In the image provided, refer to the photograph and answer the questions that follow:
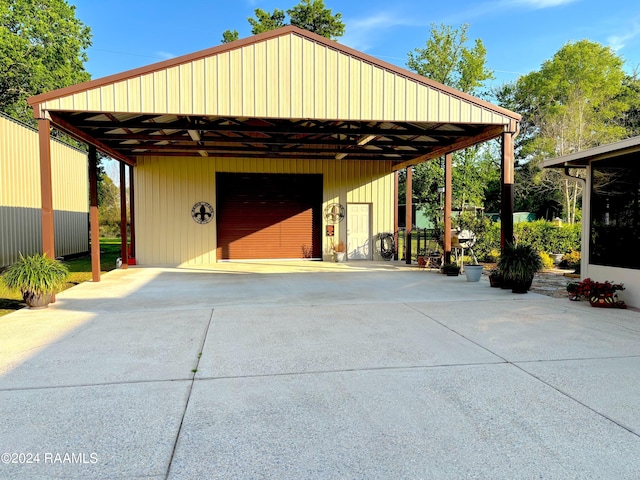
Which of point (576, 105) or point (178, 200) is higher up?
point (576, 105)

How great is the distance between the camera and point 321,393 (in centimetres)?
313

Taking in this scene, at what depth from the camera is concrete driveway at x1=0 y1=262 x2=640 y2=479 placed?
225cm

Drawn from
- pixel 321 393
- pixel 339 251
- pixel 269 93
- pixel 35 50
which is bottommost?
pixel 321 393

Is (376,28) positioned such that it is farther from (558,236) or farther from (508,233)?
(508,233)

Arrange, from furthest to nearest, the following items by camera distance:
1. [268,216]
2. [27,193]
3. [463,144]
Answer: [268,216]
[27,193]
[463,144]

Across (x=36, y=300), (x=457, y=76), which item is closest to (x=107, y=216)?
(x=457, y=76)

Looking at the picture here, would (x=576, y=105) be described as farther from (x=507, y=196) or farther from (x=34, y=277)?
(x=34, y=277)

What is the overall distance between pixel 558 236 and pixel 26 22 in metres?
28.3

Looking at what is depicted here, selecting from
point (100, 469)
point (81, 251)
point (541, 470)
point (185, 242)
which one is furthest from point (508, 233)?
point (81, 251)

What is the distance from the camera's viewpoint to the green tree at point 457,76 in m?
19.6

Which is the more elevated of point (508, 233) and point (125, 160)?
point (125, 160)

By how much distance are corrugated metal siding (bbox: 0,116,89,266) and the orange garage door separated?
5085mm

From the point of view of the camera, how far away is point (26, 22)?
23.4 m

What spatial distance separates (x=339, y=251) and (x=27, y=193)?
902 centimetres
